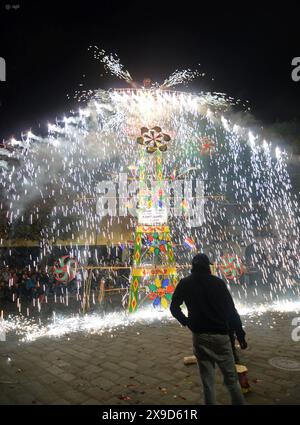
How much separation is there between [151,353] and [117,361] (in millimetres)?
892

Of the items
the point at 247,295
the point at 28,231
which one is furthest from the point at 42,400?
the point at 28,231

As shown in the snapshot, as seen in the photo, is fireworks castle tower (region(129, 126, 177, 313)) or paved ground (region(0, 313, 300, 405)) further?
fireworks castle tower (region(129, 126, 177, 313))

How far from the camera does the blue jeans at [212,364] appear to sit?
3.50m

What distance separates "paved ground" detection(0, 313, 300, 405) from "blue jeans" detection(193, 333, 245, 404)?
3.66 ft

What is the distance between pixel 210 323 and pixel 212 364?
52 cm

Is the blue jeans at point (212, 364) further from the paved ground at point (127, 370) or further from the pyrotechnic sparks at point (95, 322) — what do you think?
the pyrotechnic sparks at point (95, 322)

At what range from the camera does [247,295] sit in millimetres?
14875

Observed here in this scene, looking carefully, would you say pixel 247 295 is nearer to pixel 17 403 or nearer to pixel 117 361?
pixel 117 361

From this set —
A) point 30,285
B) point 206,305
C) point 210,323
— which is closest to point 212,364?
point 210,323

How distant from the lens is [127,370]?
585cm

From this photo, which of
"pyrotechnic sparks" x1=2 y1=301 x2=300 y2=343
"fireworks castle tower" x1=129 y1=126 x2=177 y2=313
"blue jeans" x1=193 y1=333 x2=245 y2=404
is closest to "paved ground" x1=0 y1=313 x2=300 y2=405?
"pyrotechnic sparks" x1=2 y1=301 x2=300 y2=343

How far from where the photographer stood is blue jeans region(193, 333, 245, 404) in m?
3.50

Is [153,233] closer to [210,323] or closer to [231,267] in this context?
[231,267]

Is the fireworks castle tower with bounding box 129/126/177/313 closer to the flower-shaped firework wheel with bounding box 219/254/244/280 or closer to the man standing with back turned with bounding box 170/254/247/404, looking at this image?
the flower-shaped firework wheel with bounding box 219/254/244/280
